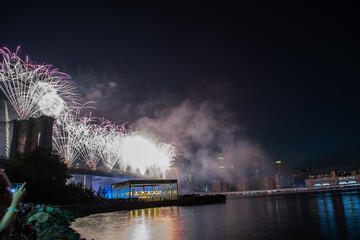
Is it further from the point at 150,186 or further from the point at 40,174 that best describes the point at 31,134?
the point at 150,186

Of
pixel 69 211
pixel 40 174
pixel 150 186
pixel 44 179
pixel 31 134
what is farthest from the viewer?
pixel 31 134

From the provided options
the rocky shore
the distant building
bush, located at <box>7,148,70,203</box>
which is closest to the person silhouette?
the rocky shore

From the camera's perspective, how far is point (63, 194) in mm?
43875

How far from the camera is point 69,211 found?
34.0 metres

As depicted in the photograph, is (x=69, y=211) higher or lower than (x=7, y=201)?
lower

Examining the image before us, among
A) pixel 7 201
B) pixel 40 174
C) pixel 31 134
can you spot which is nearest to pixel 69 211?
pixel 40 174

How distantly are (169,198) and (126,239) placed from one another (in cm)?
4521

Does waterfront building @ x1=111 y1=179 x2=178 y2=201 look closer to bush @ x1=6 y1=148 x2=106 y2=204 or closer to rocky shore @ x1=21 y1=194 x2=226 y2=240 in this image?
rocky shore @ x1=21 y1=194 x2=226 y2=240

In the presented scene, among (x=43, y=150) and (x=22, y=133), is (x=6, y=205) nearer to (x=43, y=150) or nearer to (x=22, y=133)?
(x=43, y=150)

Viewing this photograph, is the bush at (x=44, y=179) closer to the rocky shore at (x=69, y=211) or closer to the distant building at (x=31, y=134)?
the rocky shore at (x=69, y=211)

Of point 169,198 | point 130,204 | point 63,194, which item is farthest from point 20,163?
point 169,198

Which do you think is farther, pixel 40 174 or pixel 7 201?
pixel 40 174

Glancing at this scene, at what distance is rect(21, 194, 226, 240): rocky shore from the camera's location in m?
15.1

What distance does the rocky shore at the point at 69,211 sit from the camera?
1509 centimetres
